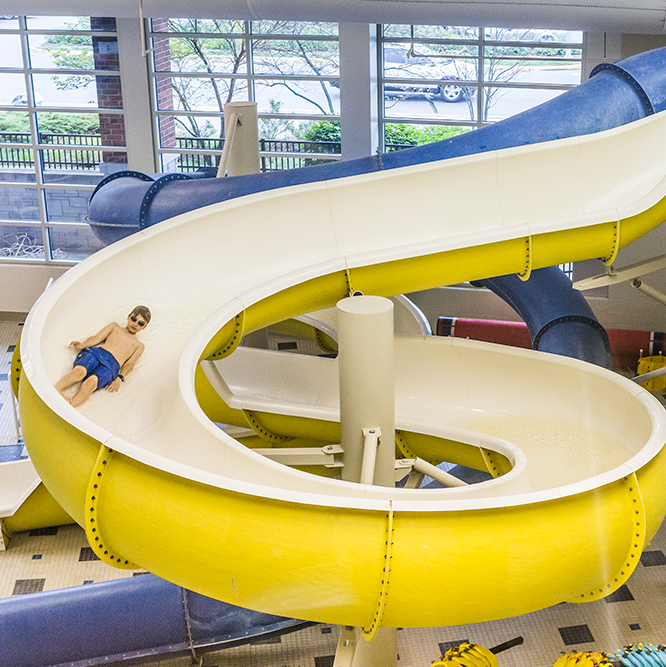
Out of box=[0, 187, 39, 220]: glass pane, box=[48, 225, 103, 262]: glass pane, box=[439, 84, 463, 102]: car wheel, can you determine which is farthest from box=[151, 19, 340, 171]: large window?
box=[0, 187, 39, 220]: glass pane

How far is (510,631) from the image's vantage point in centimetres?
488

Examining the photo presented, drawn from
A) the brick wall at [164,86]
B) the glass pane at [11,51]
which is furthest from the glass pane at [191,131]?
the glass pane at [11,51]

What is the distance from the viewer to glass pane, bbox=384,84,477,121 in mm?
8266

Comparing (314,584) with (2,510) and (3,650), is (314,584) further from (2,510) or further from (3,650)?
(2,510)

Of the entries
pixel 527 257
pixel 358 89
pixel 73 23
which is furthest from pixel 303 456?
pixel 73 23

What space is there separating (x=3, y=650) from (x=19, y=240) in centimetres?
625

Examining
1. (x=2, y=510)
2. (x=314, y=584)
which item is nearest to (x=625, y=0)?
(x=314, y=584)

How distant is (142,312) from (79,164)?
5481mm

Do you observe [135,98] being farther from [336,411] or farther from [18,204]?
[336,411]

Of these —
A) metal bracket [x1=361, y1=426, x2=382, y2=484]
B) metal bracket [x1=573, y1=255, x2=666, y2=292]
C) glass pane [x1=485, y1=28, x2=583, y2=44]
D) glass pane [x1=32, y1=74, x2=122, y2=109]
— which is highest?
glass pane [x1=485, y1=28, x2=583, y2=44]

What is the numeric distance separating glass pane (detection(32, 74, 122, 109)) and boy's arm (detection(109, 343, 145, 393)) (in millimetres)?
5401

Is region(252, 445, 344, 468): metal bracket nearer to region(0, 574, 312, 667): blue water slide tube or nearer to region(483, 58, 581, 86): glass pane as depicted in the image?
region(0, 574, 312, 667): blue water slide tube

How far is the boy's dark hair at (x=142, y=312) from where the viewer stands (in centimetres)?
438

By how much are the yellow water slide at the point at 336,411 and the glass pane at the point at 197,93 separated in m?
4.06
